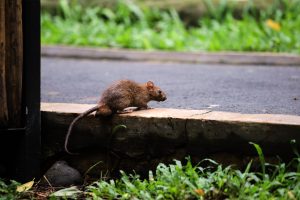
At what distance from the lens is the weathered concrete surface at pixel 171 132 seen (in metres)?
4.49

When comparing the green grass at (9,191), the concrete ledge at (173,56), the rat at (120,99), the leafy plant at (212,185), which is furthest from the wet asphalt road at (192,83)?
the green grass at (9,191)

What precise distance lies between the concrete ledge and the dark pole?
16.3 feet

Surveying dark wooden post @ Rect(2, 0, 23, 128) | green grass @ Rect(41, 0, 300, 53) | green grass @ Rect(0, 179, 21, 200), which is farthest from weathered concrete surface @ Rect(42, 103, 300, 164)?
green grass @ Rect(41, 0, 300, 53)

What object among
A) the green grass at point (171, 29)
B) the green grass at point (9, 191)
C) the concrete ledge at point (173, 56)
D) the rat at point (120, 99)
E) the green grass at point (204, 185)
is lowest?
the green grass at point (9, 191)

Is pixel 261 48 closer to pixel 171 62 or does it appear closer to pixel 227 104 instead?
pixel 171 62

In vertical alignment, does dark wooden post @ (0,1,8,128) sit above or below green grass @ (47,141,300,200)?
above

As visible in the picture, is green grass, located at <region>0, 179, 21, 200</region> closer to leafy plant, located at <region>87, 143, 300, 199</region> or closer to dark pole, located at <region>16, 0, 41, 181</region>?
dark pole, located at <region>16, 0, 41, 181</region>

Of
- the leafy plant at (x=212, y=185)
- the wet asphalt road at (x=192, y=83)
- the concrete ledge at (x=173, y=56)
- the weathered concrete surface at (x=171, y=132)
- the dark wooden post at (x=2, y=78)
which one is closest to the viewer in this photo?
the leafy plant at (x=212, y=185)

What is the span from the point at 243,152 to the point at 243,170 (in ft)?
0.49

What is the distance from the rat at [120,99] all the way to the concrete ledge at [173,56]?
13.9 ft

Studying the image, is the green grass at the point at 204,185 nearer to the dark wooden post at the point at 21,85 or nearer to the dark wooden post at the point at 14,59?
the dark wooden post at the point at 21,85

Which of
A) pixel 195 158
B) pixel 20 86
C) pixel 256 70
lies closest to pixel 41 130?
pixel 20 86

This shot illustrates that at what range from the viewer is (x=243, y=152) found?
461cm

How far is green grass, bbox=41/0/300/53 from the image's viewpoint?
10383mm
